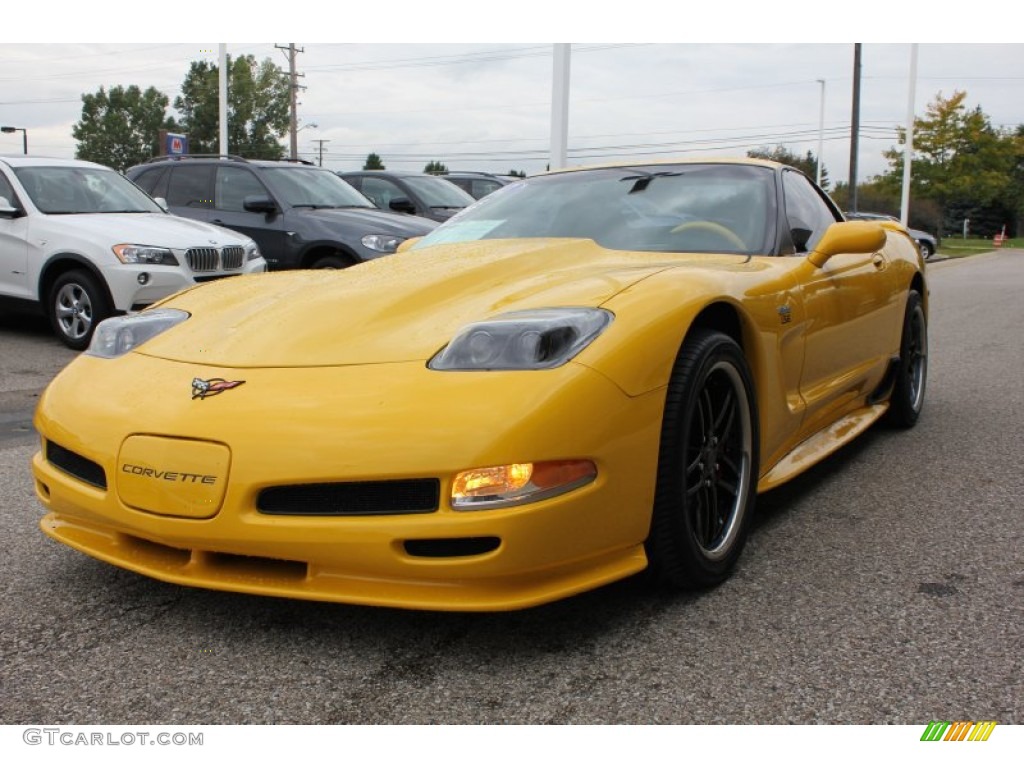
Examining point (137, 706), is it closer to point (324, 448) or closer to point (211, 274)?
point (324, 448)

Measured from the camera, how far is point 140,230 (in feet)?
26.5

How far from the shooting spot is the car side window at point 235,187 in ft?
32.5

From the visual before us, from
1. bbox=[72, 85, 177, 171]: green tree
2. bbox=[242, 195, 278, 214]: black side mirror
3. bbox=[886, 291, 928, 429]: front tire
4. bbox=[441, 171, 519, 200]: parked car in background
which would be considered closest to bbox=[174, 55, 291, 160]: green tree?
bbox=[72, 85, 177, 171]: green tree

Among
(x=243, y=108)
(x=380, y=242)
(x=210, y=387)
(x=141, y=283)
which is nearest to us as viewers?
(x=210, y=387)

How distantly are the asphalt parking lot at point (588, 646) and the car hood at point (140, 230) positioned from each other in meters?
4.77

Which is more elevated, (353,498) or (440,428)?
(440,428)

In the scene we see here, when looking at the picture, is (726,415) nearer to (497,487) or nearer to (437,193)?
(497,487)

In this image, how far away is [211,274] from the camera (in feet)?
26.5

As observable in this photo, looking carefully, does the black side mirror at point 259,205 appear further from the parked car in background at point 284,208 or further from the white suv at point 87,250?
the white suv at point 87,250

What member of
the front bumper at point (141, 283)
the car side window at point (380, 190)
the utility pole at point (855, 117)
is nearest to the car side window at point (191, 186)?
the front bumper at point (141, 283)

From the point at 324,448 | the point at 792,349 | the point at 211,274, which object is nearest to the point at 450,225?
the point at 792,349

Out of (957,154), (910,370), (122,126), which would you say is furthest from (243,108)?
(910,370)

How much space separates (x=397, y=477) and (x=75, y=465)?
38.3 inches

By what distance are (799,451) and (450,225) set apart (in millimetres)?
1653
